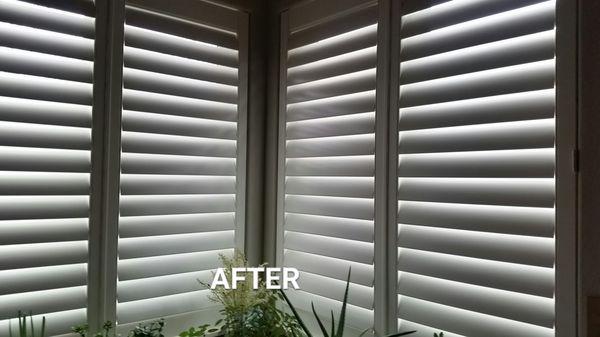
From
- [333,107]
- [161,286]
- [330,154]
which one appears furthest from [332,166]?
[161,286]

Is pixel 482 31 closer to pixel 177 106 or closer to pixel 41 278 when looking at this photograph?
pixel 177 106

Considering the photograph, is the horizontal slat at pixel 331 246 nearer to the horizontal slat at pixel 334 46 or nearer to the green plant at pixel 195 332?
the green plant at pixel 195 332

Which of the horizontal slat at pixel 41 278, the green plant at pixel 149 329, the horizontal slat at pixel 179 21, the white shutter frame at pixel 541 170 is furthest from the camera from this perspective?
the horizontal slat at pixel 179 21

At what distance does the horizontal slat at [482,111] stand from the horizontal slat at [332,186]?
0.70ft

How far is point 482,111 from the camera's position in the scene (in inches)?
→ 38.3

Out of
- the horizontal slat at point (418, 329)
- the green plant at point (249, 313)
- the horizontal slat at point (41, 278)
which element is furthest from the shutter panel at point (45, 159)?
the horizontal slat at point (418, 329)

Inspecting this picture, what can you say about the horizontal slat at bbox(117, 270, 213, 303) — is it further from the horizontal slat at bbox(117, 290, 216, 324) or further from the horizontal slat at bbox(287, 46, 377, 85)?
the horizontal slat at bbox(287, 46, 377, 85)

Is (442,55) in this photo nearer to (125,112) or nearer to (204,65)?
(204,65)

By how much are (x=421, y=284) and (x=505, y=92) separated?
0.53 m

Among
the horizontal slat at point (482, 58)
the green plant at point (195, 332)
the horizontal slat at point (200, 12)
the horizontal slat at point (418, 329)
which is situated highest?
the horizontal slat at point (200, 12)

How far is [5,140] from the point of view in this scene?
1.04 m

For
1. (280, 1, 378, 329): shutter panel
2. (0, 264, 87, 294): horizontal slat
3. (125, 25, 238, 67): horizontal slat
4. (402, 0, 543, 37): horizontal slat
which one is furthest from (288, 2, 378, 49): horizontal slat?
(0, 264, 87, 294): horizontal slat

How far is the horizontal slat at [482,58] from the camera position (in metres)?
0.89

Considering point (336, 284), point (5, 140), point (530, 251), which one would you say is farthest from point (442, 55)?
point (5, 140)
